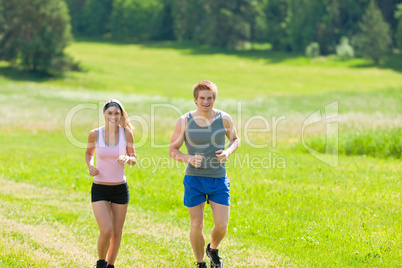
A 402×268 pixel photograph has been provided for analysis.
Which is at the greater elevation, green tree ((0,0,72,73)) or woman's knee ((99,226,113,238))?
green tree ((0,0,72,73))

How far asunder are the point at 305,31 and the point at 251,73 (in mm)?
28192

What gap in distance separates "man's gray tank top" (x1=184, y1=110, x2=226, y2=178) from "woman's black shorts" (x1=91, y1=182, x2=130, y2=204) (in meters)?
1.02

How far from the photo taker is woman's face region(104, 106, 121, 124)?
23.5 feet

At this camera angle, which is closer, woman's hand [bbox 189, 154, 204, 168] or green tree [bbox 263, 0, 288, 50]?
woman's hand [bbox 189, 154, 204, 168]

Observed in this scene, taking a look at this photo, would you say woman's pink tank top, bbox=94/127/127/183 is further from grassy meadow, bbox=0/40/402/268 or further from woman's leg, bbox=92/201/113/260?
grassy meadow, bbox=0/40/402/268

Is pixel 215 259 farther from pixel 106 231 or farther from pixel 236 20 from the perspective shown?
pixel 236 20

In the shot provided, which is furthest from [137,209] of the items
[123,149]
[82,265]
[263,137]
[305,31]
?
[305,31]

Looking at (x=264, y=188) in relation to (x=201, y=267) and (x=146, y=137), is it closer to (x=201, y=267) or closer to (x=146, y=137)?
A: (x=201, y=267)

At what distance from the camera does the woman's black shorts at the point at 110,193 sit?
7156 mm

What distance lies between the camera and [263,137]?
24.6m

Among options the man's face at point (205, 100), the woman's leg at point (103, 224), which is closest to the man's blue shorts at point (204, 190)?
the man's face at point (205, 100)

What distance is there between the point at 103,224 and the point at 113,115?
1.55 metres

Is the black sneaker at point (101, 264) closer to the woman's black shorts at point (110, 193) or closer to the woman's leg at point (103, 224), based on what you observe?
the woman's leg at point (103, 224)

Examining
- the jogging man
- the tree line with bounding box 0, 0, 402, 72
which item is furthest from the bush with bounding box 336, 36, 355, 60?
the jogging man
